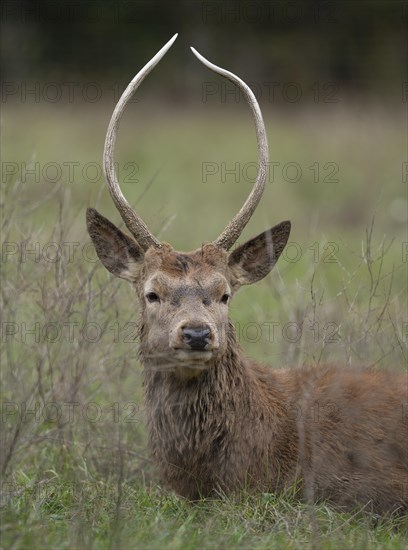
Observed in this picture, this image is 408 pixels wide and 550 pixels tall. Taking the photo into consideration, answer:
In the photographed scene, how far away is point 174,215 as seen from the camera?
8.39 metres

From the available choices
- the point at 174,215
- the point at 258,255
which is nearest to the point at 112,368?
the point at 174,215

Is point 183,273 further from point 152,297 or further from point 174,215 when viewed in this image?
point 174,215

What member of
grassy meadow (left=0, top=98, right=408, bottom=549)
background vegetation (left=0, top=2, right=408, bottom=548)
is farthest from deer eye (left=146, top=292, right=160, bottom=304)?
background vegetation (left=0, top=2, right=408, bottom=548)

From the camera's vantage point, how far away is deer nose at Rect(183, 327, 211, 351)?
6.17m

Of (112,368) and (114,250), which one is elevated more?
(114,250)

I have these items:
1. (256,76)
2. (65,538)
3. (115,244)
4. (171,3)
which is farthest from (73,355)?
(171,3)

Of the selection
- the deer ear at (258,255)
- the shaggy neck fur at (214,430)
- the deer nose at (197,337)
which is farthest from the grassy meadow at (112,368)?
the deer nose at (197,337)

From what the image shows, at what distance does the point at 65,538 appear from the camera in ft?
18.1

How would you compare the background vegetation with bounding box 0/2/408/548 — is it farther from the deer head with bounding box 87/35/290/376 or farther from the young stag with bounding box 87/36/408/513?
the deer head with bounding box 87/35/290/376

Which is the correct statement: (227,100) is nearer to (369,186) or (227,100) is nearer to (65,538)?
A: (369,186)

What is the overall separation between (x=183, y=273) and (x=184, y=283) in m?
0.08

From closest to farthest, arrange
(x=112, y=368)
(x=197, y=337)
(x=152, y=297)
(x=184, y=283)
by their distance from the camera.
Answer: (x=197, y=337) → (x=184, y=283) → (x=152, y=297) → (x=112, y=368)

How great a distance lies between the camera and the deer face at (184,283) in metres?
6.29

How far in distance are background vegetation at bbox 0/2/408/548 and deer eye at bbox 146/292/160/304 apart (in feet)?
2.16
